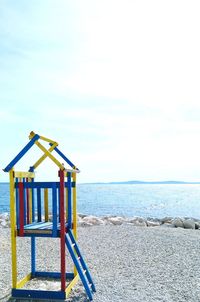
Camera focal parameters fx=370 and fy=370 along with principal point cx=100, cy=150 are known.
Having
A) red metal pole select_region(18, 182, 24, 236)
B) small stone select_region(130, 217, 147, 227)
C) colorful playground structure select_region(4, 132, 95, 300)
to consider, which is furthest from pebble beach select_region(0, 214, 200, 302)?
small stone select_region(130, 217, 147, 227)

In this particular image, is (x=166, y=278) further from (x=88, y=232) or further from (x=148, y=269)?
(x=88, y=232)

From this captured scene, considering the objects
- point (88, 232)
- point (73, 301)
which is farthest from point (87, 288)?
point (88, 232)

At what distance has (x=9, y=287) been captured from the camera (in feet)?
25.4

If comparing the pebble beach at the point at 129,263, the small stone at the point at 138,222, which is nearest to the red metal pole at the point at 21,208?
the pebble beach at the point at 129,263

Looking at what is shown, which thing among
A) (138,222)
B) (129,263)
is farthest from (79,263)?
(138,222)

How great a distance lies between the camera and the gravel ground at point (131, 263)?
732 cm

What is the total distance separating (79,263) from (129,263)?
3.22 meters

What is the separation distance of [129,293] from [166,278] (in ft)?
4.89

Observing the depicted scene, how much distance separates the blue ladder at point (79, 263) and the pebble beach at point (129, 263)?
199 millimetres

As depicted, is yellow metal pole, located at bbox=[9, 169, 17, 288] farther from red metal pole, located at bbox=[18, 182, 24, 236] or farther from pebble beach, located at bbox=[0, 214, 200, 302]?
pebble beach, located at bbox=[0, 214, 200, 302]

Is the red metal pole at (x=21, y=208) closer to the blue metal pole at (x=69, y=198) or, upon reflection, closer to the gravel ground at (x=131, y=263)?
the blue metal pole at (x=69, y=198)

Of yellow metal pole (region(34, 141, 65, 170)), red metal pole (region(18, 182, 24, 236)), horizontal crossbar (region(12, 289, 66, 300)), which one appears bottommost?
horizontal crossbar (region(12, 289, 66, 300))

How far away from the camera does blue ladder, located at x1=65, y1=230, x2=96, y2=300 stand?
682cm

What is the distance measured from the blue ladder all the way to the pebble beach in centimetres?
20
